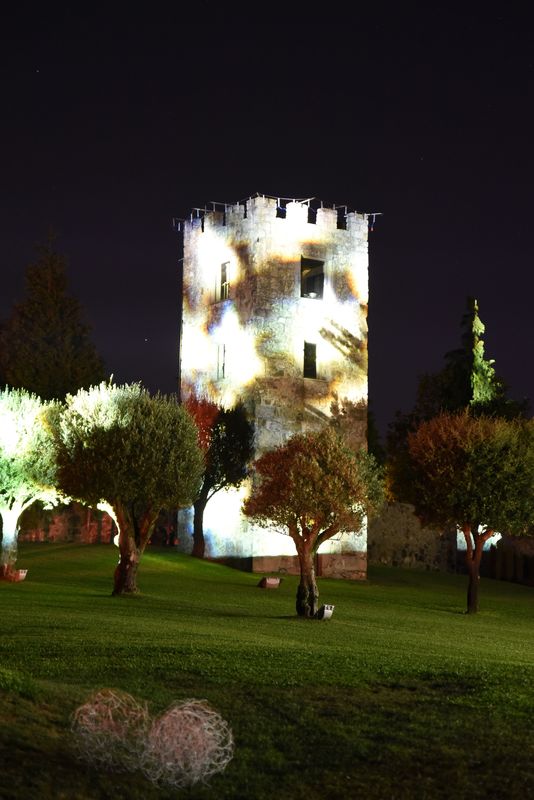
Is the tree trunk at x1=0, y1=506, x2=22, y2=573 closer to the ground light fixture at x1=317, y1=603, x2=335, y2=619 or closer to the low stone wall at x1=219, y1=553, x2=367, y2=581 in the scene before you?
the low stone wall at x1=219, y1=553, x2=367, y2=581

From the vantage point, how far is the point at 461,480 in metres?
39.7

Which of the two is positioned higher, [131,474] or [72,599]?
[131,474]

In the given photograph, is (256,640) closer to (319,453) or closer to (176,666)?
(176,666)

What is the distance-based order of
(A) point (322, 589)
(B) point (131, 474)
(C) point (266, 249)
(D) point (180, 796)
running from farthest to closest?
(C) point (266, 249) < (A) point (322, 589) < (B) point (131, 474) < (D) point (180, 796)

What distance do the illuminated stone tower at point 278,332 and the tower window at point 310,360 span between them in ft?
0.16

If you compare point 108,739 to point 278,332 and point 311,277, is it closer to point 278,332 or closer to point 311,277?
point 278,332

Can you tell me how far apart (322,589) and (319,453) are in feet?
46.1

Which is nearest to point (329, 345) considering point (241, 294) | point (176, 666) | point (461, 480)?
point (241, 294)

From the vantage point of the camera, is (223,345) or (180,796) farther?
(223,345)

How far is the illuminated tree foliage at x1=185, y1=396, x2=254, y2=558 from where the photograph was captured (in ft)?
175

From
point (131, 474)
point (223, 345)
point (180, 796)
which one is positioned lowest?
point (180, 796)

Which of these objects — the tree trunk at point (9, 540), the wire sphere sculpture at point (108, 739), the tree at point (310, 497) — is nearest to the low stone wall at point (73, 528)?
the tree trunk at point (9, 540)

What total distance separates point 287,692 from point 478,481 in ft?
81.1

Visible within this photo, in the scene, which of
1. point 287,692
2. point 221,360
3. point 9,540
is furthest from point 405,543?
point 287,692
